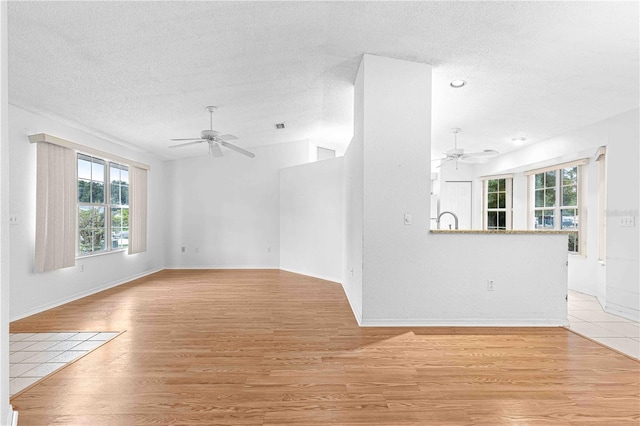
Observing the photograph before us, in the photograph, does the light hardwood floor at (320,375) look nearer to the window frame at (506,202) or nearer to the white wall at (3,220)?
the white wall at (3,220)

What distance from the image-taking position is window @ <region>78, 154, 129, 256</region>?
15.6 ft

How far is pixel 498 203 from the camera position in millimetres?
7281

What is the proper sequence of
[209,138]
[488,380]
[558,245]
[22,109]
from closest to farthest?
[488,380] → [558,245] → [22,109] → [209,138]

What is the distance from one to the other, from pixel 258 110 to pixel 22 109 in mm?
2797

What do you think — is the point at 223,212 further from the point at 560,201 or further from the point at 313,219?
the point at 560,201

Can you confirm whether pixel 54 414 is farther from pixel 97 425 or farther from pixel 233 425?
pixel 233 425

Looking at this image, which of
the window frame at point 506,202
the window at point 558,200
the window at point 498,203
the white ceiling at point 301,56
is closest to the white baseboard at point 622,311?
the window at point 558,200

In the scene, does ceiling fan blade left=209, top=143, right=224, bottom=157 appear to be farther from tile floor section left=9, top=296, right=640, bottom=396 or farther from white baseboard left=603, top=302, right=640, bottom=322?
white baseboard left=603, top=302, right=640, bottom=322

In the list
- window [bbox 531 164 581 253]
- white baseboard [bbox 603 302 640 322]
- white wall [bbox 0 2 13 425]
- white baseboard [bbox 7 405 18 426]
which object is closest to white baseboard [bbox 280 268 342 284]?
white baseboard [bbox 603 302 640 322]

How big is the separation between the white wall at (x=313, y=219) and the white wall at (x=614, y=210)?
3.62m

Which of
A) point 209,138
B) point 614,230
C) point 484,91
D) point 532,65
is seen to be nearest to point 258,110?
point 209,138

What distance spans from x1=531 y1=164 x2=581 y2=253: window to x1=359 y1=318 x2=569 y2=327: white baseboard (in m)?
2.63

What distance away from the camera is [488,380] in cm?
225

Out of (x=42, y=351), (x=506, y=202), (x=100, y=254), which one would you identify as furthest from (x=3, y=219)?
(x=506, y=202)
